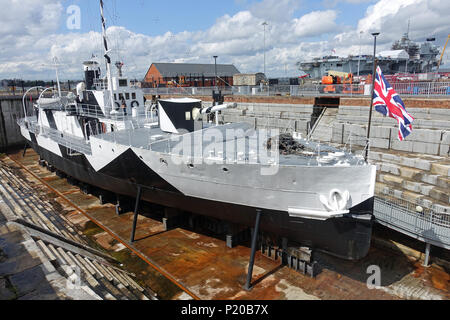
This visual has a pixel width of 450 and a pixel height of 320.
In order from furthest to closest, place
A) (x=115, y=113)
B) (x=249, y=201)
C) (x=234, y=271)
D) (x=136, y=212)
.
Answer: (x=115, y=113)
(x=136, y=212)
(x=234, y=271)
(x=249, y=201)

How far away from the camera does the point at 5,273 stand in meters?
7.26

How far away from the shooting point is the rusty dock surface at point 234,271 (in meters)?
9.34

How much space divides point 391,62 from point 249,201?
46365mm

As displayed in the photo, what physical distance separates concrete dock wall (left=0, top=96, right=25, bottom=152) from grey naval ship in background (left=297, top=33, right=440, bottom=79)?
43001mm

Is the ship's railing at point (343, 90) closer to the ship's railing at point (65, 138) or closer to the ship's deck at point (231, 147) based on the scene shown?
the ship's deck at point (231, 147)

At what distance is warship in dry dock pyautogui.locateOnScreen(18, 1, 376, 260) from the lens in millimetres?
8797

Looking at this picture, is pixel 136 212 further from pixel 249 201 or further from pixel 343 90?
pixel 343 90

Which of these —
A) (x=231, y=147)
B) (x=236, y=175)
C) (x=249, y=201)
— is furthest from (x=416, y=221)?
(x=231, y=147)

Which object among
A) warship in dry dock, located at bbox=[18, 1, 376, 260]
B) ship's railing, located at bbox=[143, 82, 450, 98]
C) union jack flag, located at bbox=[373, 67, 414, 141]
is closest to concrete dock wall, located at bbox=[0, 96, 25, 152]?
ship's railing, located at bbox=[143, 82, 450, 98]

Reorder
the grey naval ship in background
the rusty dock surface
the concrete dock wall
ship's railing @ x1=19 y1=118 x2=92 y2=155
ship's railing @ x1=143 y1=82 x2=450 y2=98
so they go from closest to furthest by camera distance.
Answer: the rusty dock surface < ship's railing @ x1=19 y1=118 x2=92 y2=155 < ship's railing @ x1=143 y1=82 x2=450 y2=98 < the concrete dock wall < the grey naval ship in background

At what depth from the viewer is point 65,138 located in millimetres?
18062

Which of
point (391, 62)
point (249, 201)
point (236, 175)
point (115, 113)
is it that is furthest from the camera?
point (391, 62)

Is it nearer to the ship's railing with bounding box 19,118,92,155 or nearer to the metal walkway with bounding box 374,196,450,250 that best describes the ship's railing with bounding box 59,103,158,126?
the ship's railing with bounding box 19,118,92,155
